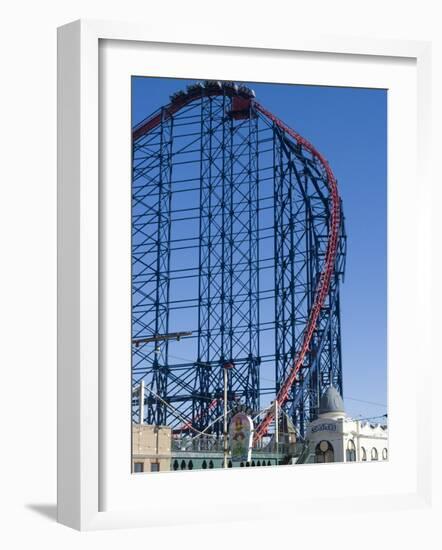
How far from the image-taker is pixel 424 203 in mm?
6078

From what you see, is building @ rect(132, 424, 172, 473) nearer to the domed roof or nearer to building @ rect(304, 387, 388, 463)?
building @ rect(304, 387, 388, 463)

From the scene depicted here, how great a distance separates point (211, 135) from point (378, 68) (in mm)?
1971

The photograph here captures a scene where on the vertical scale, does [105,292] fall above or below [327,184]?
below

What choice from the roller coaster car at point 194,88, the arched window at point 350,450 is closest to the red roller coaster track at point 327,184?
the roller coaster car at point 194,88

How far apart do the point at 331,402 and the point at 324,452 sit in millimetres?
509

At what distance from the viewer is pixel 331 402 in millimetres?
6820

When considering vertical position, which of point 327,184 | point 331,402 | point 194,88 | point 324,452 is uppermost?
point 194,88

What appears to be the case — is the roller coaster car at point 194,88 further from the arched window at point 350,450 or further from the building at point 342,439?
the arched window at point 350,450

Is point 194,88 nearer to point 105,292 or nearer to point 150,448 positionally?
point 105,292

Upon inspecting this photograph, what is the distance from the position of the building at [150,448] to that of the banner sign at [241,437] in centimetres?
61

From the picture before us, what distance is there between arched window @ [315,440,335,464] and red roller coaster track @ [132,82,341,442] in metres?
0.30

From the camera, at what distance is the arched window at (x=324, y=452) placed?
6.24 m

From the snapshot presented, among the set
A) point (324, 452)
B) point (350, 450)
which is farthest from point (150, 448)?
point (350, 450)

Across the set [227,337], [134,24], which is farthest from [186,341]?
[134,24]
